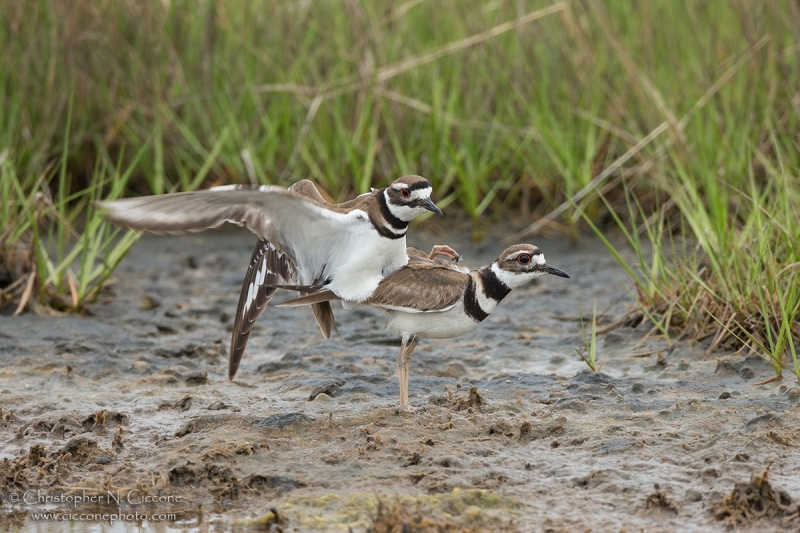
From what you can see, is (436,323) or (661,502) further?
(436,323)

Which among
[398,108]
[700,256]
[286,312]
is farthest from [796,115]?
[286,312]

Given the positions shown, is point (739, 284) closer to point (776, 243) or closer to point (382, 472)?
point (776, 243)

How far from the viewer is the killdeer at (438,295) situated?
497 cm

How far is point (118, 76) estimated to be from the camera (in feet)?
27.7

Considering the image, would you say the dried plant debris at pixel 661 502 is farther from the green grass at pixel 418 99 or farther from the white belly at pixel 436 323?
the green grass at pixel 418 99

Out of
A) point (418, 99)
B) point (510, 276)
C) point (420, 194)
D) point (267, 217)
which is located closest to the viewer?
point (267, 217)

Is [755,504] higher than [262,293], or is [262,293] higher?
[262,293]

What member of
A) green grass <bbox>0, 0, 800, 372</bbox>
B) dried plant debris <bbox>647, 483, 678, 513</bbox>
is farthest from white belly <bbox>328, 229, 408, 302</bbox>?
green grass <bbox>0, 0, 800, 372</bbox>

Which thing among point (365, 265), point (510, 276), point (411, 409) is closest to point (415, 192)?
point (365, 265)

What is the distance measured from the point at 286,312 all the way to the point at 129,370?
1.41 metres

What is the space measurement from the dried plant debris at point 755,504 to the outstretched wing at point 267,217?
6.61 feet

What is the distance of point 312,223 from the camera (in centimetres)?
490

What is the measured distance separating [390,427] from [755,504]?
1.56m

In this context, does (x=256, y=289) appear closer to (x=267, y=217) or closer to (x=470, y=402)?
(x=267, y=217)
